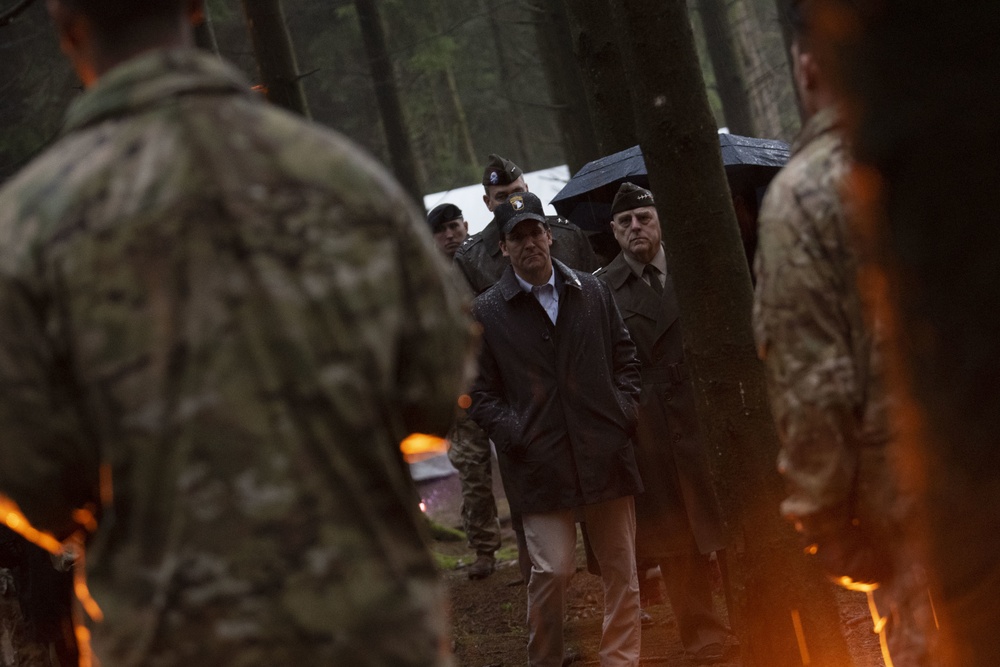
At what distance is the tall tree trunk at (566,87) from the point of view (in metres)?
17.7

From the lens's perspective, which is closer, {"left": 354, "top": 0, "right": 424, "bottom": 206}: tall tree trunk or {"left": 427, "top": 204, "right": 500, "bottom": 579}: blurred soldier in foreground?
{"left": 427, "top": 204, "right": 500, "bottom": 579}: blurred soldier in foreground

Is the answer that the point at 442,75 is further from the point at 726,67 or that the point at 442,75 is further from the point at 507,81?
the point at 726,67

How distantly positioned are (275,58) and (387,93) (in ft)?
42.2

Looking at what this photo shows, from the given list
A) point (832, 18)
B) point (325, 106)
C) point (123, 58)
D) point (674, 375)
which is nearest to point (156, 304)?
point (123, 58)

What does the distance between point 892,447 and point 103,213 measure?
195 cm

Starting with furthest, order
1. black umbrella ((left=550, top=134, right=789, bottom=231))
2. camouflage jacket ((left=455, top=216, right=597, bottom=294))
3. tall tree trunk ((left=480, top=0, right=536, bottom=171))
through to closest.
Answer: tall tree trunk ((left=480, top=0, right=536, bottom=171)) → camouflage jacket ((left=455, top=216, right=597, bottom=294)) → black umbrella ((left=550, top=134, right=789, bottom=231))

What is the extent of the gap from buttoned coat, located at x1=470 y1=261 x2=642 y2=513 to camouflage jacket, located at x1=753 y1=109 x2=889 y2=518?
3.63 metres

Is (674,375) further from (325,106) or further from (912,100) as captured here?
(325,106)

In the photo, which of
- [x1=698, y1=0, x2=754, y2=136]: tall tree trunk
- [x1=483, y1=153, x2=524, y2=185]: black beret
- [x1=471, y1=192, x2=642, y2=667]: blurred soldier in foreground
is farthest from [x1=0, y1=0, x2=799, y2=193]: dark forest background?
[x1=471, y1=192, x2=642, y2=667]: blurred soldier in foreground

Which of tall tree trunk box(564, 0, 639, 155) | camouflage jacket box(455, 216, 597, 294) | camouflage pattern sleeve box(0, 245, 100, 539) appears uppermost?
tall tree trunk box(564, 0, 639, 155)

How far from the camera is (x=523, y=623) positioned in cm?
948

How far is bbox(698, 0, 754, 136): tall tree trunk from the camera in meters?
23.0

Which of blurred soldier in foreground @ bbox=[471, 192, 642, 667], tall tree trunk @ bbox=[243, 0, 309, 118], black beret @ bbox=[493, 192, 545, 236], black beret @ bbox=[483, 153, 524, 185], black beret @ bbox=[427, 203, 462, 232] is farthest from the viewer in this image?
tall tree trunk @ bbox=[243, 0, 309, 118]

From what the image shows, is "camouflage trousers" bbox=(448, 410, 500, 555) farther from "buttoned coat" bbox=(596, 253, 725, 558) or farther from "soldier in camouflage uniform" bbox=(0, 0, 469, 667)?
"soldier in camouflage uniform" bbox=(0, 0, 469, 667)
